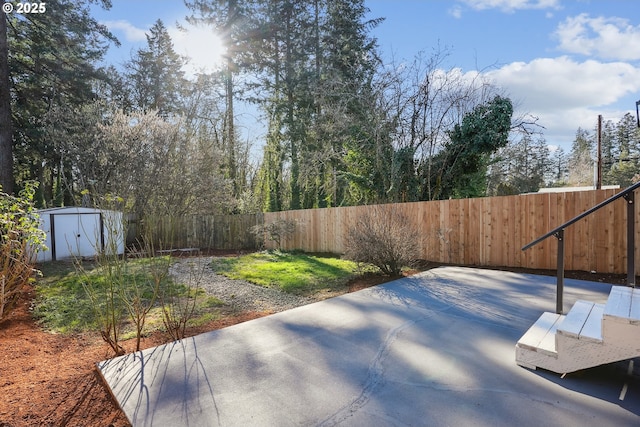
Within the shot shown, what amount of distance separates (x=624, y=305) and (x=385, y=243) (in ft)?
11.2

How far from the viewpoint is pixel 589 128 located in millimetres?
35875

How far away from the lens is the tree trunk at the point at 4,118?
8984 millimetres

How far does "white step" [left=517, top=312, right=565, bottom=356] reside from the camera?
2300 millimetres

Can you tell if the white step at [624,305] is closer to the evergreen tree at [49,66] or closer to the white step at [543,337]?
the white step at [543,337]

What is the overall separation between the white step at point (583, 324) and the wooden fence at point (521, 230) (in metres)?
3.38

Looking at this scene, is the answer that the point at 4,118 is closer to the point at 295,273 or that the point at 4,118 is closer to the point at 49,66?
the point at 49,66

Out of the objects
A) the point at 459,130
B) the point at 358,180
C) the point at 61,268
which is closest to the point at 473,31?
the point at 459,130

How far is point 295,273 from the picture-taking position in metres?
6.68

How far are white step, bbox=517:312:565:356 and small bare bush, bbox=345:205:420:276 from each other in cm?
275

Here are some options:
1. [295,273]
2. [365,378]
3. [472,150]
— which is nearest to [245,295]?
[295,273]

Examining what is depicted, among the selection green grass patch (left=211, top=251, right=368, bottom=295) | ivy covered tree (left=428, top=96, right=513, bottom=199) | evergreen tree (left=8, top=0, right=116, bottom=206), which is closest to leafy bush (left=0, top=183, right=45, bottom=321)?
green grass patch (left=211, top=251, right=368, bottom=295)
